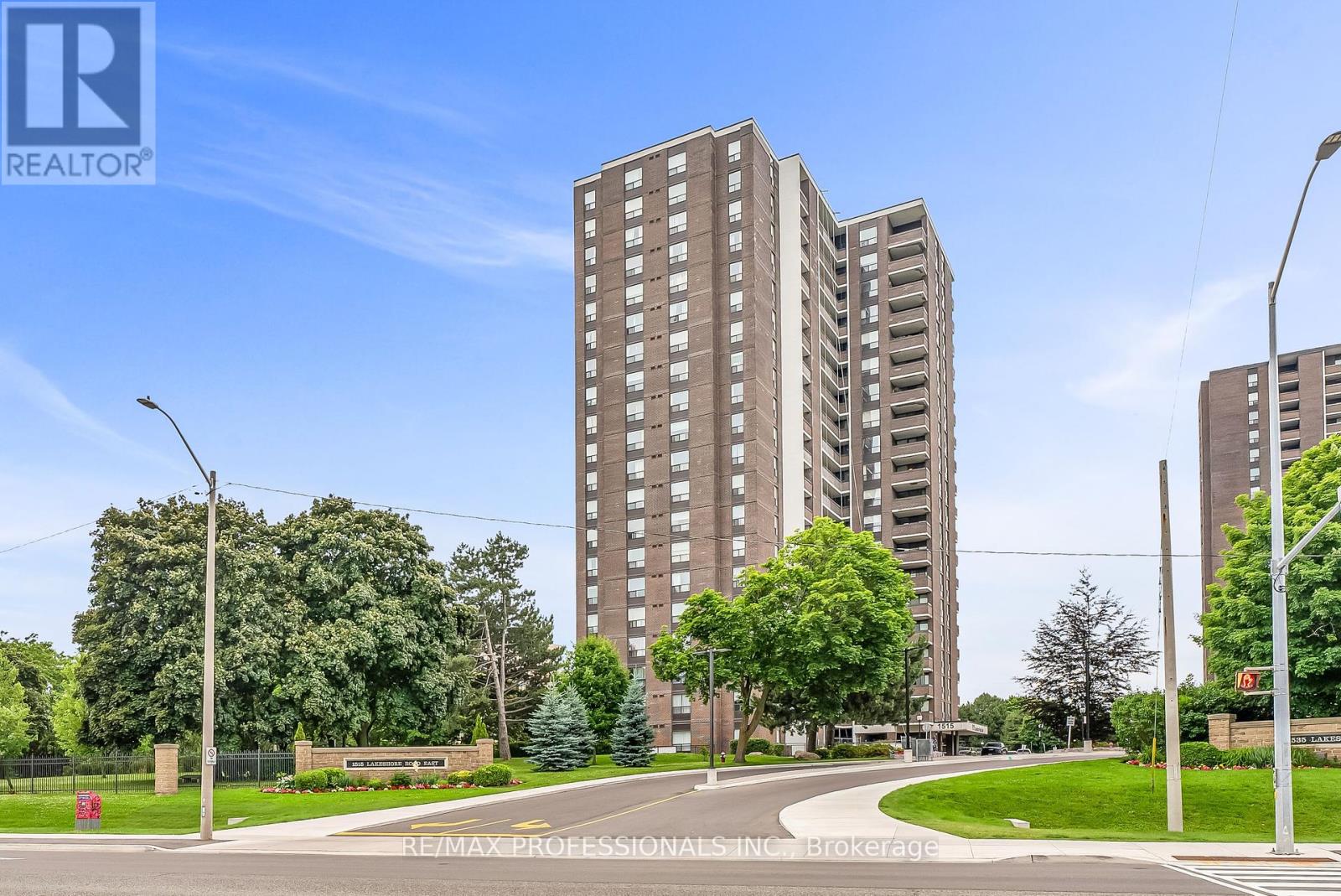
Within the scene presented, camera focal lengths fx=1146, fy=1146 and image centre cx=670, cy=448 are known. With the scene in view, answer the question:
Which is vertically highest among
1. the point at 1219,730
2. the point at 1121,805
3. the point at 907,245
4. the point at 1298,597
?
the point at 907,245

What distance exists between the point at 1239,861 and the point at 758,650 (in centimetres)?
4808

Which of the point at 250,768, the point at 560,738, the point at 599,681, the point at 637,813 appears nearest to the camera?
the point at 637,813

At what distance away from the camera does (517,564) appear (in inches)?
3930

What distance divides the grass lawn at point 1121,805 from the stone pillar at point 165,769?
27.4m

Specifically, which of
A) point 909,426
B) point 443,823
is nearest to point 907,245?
point 909,426

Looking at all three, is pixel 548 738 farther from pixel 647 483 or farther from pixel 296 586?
pixel 647 483

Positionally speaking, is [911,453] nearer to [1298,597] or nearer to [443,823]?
[1298,597]

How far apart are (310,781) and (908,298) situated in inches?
3463

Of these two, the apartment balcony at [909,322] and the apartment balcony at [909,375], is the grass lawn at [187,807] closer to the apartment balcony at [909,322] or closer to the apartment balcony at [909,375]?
the apartment balcony at [909,375]

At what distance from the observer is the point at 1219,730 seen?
136 ft

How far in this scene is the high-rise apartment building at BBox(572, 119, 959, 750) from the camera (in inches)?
3856

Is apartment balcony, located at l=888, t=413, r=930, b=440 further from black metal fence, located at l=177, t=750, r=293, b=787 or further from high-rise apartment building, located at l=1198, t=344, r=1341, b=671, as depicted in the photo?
black metal fence, located at l=177, t=750, r=293, b=787

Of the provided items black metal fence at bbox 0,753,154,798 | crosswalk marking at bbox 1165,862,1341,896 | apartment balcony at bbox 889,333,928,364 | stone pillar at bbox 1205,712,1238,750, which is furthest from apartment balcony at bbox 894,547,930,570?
crosswalk marking at bbox 1165,862,1341,896

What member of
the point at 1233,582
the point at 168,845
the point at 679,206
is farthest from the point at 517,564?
the point at 168,845
